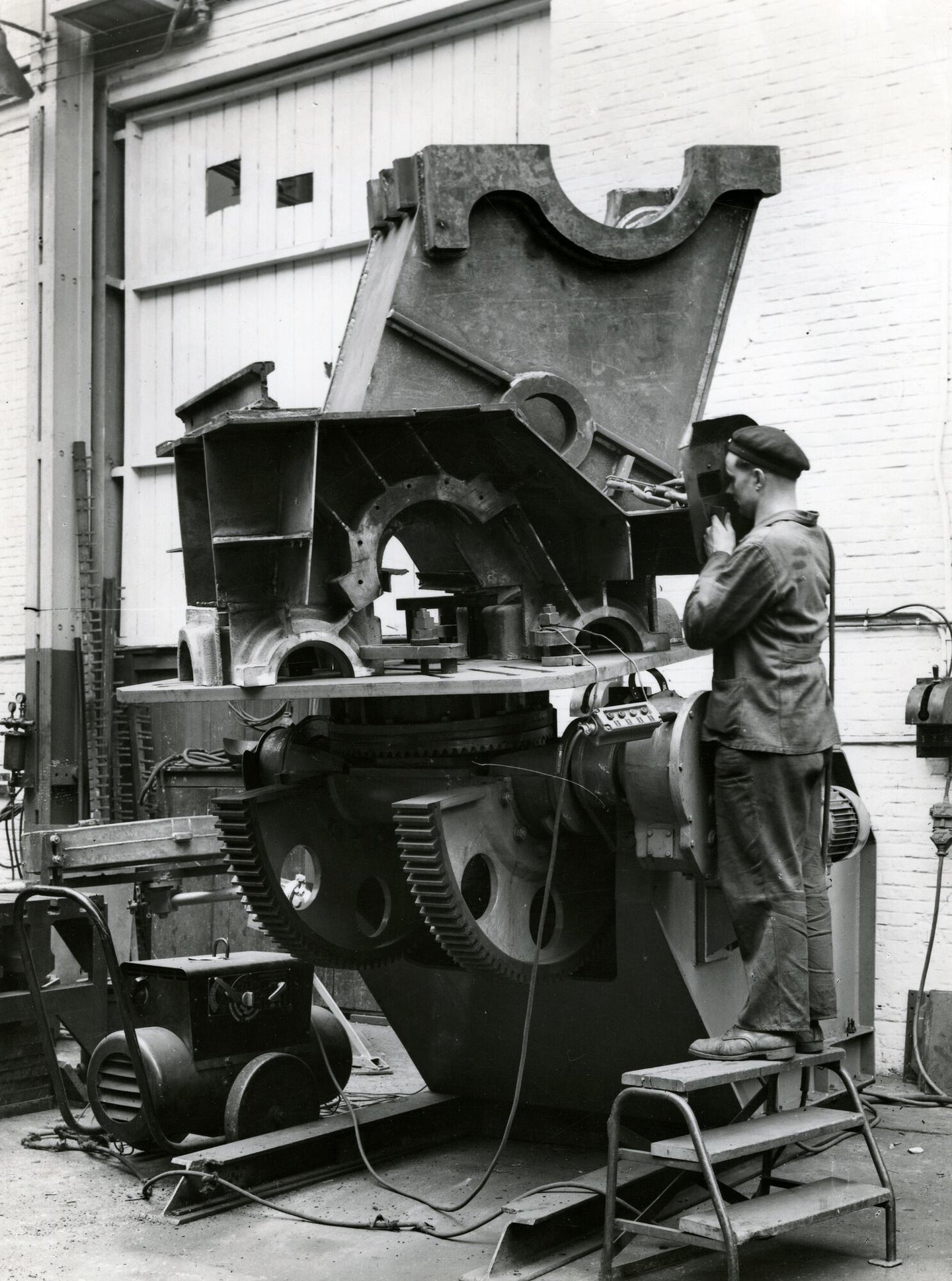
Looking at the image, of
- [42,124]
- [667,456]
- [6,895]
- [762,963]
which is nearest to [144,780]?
[6,895]

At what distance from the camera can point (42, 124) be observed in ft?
32.5

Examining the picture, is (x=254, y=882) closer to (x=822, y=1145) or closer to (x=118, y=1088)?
(x=118, y=1088)

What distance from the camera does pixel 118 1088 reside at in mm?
5188

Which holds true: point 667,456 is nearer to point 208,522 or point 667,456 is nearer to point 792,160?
point 208,522

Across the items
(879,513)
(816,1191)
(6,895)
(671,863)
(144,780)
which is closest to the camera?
(816,1191)

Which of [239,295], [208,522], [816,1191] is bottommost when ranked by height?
[816,1191]

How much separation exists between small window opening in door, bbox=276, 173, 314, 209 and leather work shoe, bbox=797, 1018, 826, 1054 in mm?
6594

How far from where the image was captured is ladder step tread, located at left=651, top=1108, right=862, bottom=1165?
3818mm

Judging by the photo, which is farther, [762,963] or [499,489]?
[499,489]

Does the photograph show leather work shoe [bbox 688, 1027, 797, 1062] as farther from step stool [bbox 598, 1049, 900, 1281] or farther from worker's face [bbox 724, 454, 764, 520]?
worker's face [bbox 724, 454, 764, 520]

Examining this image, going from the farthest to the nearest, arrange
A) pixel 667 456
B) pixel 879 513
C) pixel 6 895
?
pixel 879 513, pixel 6 895, pixel 667 456

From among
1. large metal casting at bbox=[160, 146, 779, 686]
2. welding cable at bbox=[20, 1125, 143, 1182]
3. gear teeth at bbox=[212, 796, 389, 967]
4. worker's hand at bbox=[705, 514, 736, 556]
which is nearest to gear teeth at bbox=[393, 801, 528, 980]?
large metal casting at bbox=[160, 146, 779, 686]

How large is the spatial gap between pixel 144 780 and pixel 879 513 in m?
5.05

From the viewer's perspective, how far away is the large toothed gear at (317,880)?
189 inches
